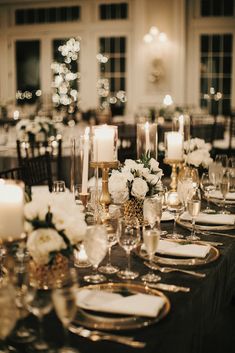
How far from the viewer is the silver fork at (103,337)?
4.40 feet

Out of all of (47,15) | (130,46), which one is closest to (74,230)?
(130,46)

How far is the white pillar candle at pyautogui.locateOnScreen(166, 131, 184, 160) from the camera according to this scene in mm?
2955

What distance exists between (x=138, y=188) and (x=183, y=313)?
0.86 meters

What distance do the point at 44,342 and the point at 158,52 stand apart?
10.0 metres

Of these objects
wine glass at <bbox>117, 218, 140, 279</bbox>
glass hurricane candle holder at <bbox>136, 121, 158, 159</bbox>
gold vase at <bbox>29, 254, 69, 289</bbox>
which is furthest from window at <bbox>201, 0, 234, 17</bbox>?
gold vase at <bbox>29, 254, 69, 289</bbox>

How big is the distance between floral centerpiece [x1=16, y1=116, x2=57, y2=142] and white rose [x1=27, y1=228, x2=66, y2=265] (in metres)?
3.46

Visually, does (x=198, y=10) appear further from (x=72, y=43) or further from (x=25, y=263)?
(x=25, y=263)

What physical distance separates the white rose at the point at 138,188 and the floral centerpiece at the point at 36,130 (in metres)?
2.75

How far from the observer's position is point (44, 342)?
1.33m

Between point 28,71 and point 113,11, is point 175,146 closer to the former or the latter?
point 113,11

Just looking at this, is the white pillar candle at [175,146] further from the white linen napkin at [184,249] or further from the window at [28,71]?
the window at [28,71]

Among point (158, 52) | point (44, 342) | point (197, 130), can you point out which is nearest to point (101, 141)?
point (44, 342)

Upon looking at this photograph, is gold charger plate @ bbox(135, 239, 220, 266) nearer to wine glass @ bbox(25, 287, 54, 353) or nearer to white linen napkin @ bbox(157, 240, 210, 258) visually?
white linen napkin @ bbox(157, 240, 210, 258)

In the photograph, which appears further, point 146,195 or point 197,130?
point 197,130
